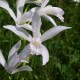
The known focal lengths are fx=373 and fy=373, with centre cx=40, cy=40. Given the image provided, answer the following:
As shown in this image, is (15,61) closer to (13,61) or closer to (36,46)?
(13,61)

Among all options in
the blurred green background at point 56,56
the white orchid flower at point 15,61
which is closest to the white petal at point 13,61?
the white orchid flower at point 15,61

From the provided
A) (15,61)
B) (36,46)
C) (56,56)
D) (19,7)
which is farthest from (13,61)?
(56,56)

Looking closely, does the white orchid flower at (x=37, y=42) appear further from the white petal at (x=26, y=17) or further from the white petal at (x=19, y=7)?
the white petal at (x=19, y=7)

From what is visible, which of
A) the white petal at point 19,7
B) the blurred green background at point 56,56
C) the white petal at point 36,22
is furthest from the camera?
the blurred green background at point 56,56

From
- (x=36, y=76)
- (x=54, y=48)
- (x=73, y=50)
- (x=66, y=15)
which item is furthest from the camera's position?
(x=66, y=15)

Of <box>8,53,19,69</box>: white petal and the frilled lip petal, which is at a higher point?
the frilled lip petal

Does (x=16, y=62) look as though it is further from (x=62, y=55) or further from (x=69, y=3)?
(x=69, y=3)

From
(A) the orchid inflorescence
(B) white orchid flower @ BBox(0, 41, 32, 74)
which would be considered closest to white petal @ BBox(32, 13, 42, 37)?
(A) the orchid inflorescence

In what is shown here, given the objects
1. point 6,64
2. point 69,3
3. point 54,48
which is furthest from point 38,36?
point 69,3

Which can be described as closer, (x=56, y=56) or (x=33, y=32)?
(x=33, y=32)

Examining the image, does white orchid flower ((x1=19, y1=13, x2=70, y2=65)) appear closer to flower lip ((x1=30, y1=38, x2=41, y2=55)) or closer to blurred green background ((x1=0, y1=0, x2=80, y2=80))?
flower lip ((x1=30, y1=38, x2=41, y2=55))

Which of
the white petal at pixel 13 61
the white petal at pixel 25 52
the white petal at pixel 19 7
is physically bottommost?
the white petal at pixel 13 61
